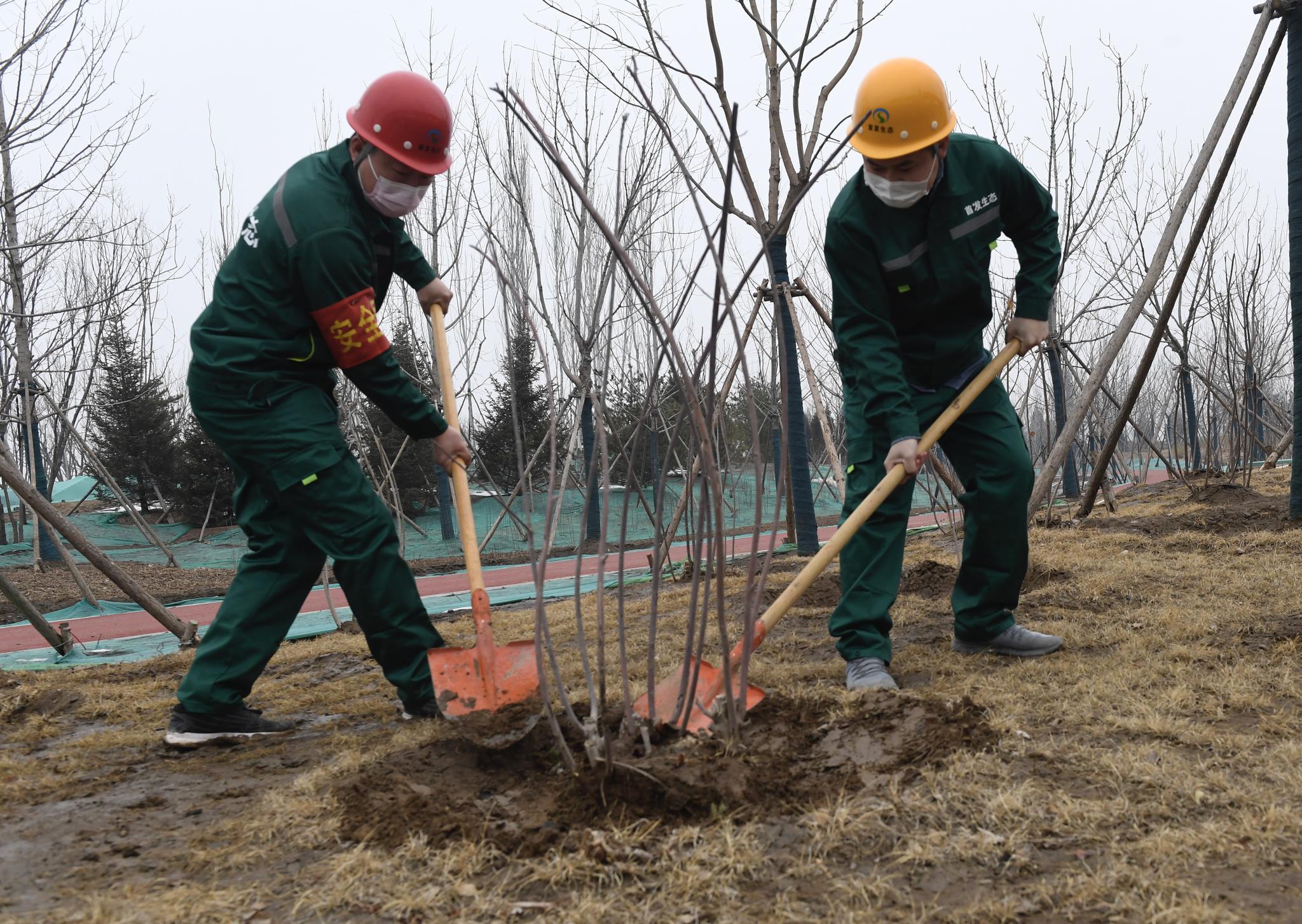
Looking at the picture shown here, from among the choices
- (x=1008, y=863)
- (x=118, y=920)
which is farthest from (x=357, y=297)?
(x=1008, y=863)

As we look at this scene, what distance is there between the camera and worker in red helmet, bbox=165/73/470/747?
2.55m

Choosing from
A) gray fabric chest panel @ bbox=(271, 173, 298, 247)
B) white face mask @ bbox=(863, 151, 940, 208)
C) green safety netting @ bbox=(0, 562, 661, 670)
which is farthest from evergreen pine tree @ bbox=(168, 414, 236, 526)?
white face mask @ bbox=(863, 151, 940, 208)

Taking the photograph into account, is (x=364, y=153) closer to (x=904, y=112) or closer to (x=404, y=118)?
(x=404, y=118)

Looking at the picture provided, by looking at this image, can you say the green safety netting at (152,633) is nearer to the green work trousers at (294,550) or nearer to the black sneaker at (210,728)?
the green work trousers at (294,550)

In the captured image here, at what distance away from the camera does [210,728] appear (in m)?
2.65

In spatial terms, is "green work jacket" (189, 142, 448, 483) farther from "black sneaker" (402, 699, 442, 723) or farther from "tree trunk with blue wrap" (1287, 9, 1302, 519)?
"tree trunk with blue wrap" (1287, 9, 1302, 519)

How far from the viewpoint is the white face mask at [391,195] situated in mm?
2609

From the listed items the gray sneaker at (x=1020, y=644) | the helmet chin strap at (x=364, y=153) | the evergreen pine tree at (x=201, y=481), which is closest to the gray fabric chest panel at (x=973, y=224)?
the gray sneaker at (x=1020, y=644)

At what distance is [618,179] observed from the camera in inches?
139

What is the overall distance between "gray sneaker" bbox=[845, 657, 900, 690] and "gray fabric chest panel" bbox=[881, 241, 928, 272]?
1.16 meters

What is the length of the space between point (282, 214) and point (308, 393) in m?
0.50

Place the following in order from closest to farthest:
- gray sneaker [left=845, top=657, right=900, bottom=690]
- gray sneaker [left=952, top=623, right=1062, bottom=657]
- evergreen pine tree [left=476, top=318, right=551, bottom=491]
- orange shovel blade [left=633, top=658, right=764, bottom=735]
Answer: orange shovel blade [left=633, top=658, right=764, bottom=735] < gray sneaker [left=845, top=657, right=900, bottom=690] < gray sneaker [left=952, top=623, right=1062, bottom=657] < evergreen pine tree [left=476, top=318, right=551, bottom=491]

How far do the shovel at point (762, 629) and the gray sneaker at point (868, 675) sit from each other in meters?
0.33

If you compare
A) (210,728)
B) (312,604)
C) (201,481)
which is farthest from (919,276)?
(201,481)
